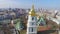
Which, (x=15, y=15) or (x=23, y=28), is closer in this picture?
(x=23, y=28)

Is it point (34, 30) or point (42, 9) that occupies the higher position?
point (42, 9)

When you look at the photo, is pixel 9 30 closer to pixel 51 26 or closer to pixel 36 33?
pixel 36 33

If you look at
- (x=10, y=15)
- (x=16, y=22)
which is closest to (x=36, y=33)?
(x=16, y=22)

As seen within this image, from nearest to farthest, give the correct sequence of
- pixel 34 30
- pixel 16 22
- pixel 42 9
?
pixel 34 30, pixel 16 22, pixel 42 9

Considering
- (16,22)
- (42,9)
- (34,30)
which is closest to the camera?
(34,30)

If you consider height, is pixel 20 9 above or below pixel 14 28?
above

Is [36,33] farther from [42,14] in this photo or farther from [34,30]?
[42,14]

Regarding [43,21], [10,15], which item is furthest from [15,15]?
[43,21]

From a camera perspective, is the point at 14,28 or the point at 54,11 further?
the point at 54,11

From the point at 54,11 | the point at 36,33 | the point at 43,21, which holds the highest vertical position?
the point at 54,11
